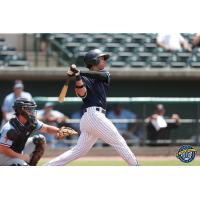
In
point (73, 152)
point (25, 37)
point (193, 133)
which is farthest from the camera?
point (25, 37)

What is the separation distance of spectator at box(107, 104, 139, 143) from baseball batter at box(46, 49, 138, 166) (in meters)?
4.20

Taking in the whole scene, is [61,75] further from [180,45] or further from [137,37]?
[180,45]

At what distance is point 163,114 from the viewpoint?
516 inches

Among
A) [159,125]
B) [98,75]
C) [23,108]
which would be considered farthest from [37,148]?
[159,125]

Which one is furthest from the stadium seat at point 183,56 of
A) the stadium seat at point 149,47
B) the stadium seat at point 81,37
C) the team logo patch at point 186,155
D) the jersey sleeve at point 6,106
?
the team logo patch at point 186,155

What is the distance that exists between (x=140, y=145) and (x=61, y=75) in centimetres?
212

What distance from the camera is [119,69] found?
1404cm

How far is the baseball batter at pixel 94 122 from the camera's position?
27.6 ft

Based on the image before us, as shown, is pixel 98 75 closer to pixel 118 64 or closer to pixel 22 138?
pixel 22 138

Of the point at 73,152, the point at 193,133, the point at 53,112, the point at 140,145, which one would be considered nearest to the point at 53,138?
the point at 53,112

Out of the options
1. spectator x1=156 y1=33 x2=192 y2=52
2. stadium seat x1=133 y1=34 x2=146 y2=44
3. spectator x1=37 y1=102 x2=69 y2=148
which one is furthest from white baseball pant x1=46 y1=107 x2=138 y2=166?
stadium seat x1=133 y1=34 x2=146 y2=44

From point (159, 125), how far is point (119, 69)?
1.55 metres

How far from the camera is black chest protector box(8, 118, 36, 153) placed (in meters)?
8.53

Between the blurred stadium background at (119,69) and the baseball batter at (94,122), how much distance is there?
442cm
